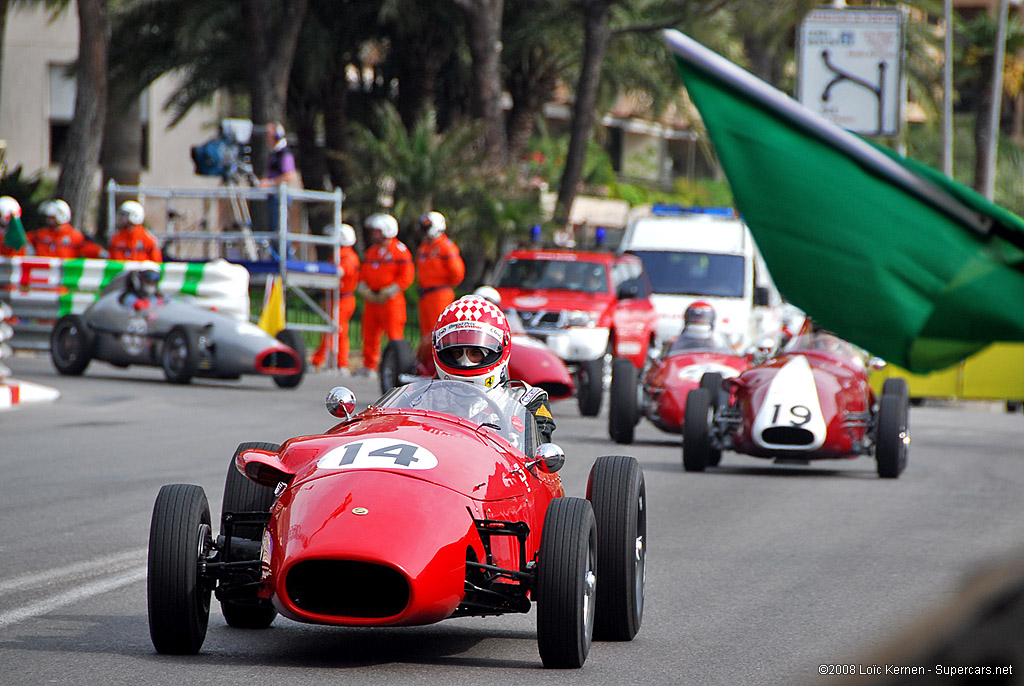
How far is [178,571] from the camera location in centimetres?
533

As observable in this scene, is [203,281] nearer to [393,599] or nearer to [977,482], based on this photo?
[977,482]

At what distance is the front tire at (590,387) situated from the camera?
17188mm

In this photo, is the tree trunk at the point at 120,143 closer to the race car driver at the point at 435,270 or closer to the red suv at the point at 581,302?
the race car driver at the point at 435,270

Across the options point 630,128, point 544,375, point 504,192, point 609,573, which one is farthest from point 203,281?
point 630,128

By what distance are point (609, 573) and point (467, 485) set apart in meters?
0.78

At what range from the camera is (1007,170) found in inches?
1948

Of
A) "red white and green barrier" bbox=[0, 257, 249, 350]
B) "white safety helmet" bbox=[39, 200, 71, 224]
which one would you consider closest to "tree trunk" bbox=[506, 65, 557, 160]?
"white safety helmet" bbox=[39, 200, 71, 224]

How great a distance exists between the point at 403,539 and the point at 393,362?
1205 centimetres

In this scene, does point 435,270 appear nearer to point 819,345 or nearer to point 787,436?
point 819,345

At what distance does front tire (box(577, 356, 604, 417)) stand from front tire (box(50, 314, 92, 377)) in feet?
20.4

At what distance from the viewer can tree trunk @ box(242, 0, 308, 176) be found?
89.1 ft

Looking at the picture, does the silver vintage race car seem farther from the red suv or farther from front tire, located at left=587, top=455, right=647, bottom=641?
front tire, located at left=587, top=455, right=647, bottom=641

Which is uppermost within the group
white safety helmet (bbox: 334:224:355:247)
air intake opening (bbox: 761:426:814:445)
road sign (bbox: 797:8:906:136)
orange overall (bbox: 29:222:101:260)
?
road sign (bbox: 797:8:906:136)

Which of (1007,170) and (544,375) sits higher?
(1007,170)
